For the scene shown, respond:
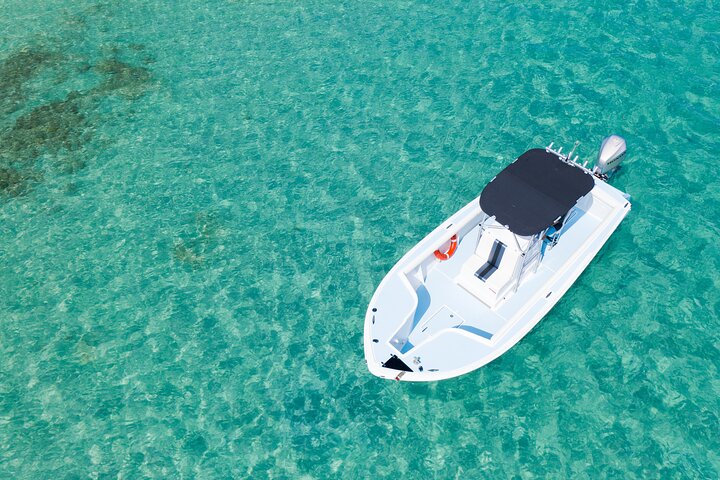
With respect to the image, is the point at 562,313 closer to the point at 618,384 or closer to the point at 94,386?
the point at 618,384

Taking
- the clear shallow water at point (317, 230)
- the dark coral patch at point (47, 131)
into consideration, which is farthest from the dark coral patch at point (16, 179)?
the dark coral patch at point (47, 131)

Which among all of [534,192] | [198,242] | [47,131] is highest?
[534,192]

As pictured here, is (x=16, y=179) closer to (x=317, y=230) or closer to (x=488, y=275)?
(x=317, y=230)

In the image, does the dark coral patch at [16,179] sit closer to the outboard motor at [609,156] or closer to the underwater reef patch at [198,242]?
the underwater reef patch at [198,242]

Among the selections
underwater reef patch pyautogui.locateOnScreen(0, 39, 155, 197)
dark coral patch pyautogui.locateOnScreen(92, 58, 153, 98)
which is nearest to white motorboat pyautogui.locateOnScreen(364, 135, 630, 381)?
underwater reef patch pyautogui.locateOnScreen(0, 39, 155, 197)

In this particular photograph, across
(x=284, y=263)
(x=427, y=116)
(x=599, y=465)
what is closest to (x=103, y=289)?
(x=284, y=263)

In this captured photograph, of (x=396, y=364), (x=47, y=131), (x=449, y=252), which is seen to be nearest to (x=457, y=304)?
(x=449, y=252)
